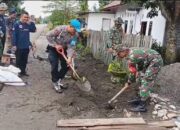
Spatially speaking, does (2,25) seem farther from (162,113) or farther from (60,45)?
(162,113)

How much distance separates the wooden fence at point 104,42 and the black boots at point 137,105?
342cm

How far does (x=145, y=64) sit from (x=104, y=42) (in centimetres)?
657

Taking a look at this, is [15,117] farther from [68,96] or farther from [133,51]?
[133,51]

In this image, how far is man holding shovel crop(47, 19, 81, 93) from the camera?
8375mm

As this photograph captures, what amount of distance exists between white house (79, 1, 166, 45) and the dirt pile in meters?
3.84

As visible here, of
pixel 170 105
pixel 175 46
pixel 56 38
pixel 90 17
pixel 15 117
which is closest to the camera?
pixel 15 117

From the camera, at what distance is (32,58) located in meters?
14.3

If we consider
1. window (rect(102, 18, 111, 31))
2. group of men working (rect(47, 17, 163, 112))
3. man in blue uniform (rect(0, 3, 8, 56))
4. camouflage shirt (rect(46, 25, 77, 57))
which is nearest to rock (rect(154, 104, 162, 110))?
group of men working (rect(47, 17, 163, 112))

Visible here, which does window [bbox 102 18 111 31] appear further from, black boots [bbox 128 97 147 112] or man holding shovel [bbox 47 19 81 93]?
black boots [bbox 128 97 147 112]

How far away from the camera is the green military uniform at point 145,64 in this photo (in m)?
7.34

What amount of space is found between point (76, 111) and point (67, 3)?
84.5 feet

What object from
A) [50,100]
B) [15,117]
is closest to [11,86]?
[50,100]

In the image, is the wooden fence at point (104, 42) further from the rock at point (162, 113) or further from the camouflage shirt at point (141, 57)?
the rock at point (162, 113)

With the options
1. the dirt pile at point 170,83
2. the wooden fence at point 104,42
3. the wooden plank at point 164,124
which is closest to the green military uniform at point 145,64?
the wooden plank at point 164,124
